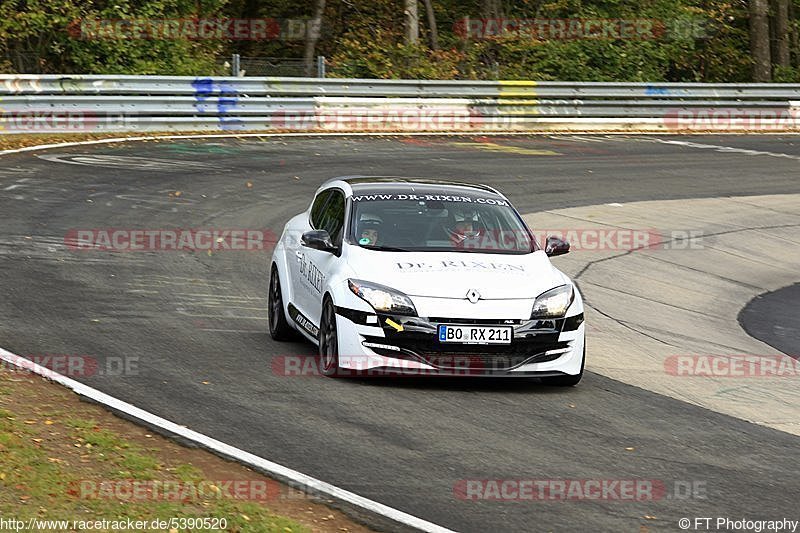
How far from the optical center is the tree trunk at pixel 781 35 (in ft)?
157

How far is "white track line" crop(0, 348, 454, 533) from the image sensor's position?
7152mm

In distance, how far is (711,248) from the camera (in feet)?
66.4

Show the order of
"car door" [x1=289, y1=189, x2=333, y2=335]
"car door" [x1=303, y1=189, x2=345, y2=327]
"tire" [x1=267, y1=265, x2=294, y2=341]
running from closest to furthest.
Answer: "car door" [x1=303, y1=189, x2=345, y2=327] < "car door" [x1=289, y1=189, x2=333, y2=335] < "tire" [x1=267, y1=265, x2=294, y2=341]

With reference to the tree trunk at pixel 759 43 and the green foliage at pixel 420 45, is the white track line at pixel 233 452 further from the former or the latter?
the tree trunk at pixel 759 43

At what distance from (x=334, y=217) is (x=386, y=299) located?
176 cm

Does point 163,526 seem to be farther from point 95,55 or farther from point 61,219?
point 95,55

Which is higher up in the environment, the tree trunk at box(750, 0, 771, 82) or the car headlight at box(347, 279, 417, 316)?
the tree trunk at box(750, 0, 771, 82)

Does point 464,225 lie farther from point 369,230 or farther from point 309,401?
point 309,401

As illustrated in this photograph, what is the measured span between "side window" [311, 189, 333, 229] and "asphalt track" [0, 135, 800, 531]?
114 centimetres

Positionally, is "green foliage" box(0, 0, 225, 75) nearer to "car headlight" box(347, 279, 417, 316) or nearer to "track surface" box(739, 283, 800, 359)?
"track surface" box(739, 283, 800, 359)

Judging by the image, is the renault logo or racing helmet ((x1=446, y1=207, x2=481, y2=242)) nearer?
the renault logo

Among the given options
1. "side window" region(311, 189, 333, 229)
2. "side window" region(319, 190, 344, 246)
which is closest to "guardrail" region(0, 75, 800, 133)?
"side window" region(311, 189, 333, 229)

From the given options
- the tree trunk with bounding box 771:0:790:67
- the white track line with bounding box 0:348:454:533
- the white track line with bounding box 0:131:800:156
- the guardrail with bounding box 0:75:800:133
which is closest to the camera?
the white track line with bounding box 0:348:454:533

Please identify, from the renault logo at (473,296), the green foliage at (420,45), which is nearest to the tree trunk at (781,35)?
the green foliage at (420,45)
